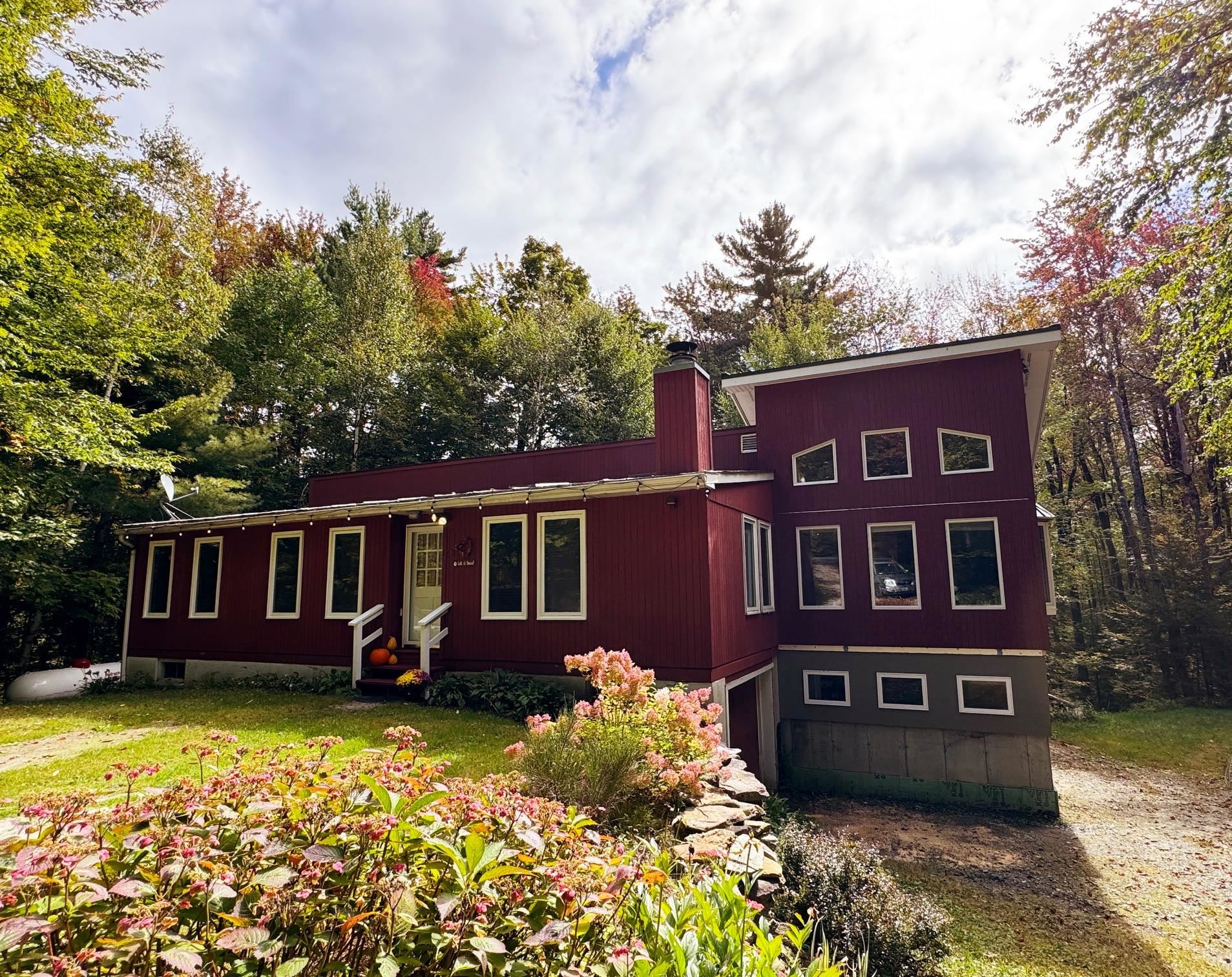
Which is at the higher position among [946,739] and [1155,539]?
[1155,539]

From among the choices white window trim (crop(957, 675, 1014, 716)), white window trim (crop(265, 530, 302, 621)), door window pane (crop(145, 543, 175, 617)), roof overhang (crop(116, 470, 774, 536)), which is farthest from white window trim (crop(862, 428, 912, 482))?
door window pane (crop(145, 543, 175, 617))

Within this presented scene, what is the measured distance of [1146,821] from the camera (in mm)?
10188

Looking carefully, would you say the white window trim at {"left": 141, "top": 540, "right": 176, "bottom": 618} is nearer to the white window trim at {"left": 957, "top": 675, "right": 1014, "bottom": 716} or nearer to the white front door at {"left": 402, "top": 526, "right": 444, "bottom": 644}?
the white front door at {"left": 402, "top": 526, "right": 444, "bottom": 644}

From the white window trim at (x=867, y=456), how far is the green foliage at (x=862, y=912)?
7586mm

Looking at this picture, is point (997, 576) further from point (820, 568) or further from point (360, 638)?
point (360, 638)

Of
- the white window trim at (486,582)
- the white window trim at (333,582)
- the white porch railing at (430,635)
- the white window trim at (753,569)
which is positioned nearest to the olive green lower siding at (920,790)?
the white window trim at (753,569)

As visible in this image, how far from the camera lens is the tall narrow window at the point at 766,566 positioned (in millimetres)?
10977

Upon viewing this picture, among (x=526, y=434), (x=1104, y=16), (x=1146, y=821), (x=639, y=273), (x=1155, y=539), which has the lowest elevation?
(x=1146, y=821)

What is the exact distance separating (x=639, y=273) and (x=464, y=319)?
809 centimetres

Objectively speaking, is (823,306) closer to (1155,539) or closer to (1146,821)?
(1155,539)

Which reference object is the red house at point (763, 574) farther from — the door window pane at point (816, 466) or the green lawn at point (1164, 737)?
the green lawn at point (1164, 737)

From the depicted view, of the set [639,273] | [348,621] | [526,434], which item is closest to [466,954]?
[348,621]

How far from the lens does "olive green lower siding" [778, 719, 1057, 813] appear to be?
33.3ft

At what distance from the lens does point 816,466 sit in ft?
39.6
